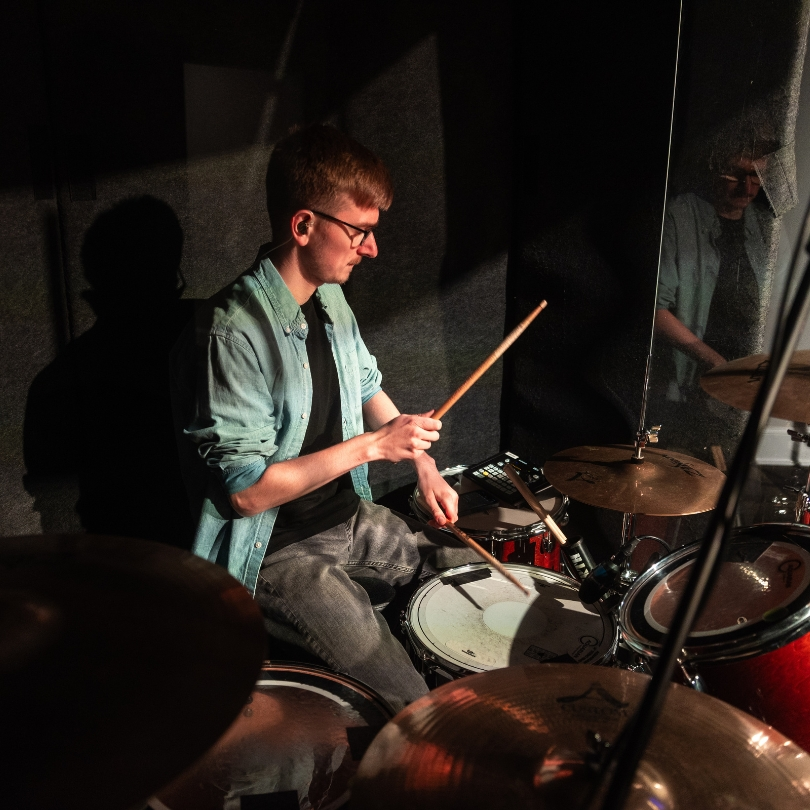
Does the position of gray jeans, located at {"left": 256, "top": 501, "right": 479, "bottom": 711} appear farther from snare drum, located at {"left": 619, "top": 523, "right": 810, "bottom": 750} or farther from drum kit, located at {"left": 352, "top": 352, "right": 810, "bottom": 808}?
snare drum, located at {"left": 619, "top": 523, "right": 810, "bottom": 750}

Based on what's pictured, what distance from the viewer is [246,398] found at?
149 cm

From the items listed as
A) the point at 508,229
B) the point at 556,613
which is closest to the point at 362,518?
the point at 556,613

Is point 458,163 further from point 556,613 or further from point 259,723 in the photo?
point 259,723

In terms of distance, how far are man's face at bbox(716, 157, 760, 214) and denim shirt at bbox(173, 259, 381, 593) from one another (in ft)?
3.27

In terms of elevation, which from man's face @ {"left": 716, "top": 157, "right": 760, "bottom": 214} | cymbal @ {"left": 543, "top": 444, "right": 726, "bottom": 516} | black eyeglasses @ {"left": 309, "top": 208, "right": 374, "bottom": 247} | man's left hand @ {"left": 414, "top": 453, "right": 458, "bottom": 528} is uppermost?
man's face @ {"left": 716, "top": 157, "right": 760, "bottom": 214}

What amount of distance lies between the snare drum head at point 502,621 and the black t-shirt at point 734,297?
734mm

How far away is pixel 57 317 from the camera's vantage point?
169 cm

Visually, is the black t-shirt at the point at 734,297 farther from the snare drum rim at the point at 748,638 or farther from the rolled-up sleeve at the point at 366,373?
the rolled-up sleeve at the point at 366,373

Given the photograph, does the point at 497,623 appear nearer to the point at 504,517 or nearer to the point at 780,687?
the point at 504,517

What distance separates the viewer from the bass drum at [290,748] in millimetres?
1032

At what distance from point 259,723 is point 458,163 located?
64.4 inches

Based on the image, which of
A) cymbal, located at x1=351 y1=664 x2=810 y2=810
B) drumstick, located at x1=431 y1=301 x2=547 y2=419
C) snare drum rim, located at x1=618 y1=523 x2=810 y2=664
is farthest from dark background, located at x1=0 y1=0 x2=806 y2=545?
cymbal, located at x1=351 y1=664 x2=810 y2=810

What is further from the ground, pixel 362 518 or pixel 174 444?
pixel 174 444

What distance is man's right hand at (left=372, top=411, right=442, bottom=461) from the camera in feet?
5.07
